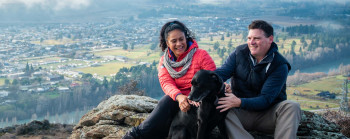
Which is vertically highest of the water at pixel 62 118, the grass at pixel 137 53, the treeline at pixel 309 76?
the grass at pixel 137 53

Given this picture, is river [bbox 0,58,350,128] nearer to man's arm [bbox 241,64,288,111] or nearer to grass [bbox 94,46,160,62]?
grass [bbox 94,46,160,62]

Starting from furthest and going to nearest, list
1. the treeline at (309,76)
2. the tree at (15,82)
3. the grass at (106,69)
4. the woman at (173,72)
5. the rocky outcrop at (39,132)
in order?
the grass at (106,69) < the treeline at (309,76) < the tree at (15,82) < the rocky outcrop at (39,132) < the woman at (173,72)

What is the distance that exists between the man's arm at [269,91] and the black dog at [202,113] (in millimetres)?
514

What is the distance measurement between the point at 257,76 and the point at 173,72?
1198 mm

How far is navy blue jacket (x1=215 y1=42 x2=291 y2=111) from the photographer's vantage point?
4082mm

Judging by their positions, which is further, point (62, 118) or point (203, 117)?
point (62, 118)

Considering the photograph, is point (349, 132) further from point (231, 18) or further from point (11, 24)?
point (11, 24)

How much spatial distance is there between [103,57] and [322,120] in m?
44.3

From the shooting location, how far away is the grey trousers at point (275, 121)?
3.96 metres

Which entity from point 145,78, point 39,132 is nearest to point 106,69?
point 145,78

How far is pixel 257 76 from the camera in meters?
4.24

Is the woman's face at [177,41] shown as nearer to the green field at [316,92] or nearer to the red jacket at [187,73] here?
the red jacket at [187,73]

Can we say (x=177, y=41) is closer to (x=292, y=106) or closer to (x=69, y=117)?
(x=292, y=106)

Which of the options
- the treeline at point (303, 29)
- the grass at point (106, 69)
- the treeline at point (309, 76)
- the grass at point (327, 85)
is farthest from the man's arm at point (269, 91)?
the treeline at point (303, 29)
